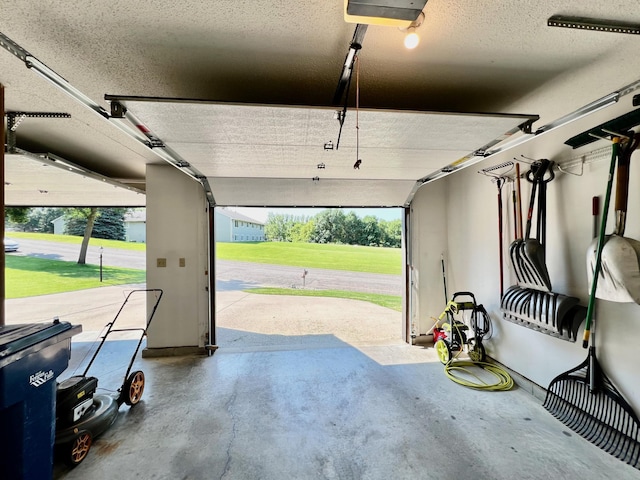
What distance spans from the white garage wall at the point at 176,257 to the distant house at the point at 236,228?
19.4 metres

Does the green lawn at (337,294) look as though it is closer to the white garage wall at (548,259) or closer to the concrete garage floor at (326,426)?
the white garage wall at (548,259)

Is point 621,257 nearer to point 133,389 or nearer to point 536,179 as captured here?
point 536,179

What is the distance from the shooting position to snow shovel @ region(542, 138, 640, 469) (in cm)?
195

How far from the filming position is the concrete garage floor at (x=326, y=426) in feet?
6.05

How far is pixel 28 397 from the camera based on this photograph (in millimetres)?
1419

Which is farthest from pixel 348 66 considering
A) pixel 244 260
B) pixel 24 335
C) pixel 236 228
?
pixel 236 228

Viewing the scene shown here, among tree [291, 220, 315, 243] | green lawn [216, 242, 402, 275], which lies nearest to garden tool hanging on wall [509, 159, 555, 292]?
green lawn [216, 242, 402, 275]

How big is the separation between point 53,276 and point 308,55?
48.0 ft

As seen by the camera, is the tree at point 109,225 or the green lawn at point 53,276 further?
the tree at point 109,225

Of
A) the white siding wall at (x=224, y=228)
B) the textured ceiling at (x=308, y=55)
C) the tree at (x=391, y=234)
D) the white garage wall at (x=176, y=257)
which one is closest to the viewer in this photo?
the textured ceiling at (x=308, y=55)

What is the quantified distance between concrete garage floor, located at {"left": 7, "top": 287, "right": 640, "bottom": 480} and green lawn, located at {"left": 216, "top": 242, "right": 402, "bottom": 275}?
11.9 m

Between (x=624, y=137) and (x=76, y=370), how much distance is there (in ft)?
19.0

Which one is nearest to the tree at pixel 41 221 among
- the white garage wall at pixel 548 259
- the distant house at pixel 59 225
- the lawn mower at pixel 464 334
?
the distant house at pixel 59 225

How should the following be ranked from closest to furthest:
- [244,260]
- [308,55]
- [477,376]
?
1. [308,55]
2. [477,376]
3. [244,260]
